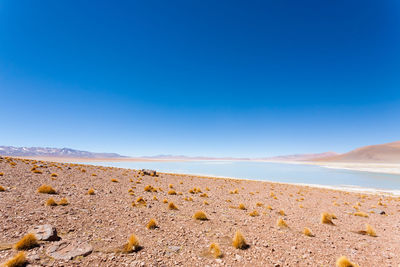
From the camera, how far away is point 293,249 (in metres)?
6.06

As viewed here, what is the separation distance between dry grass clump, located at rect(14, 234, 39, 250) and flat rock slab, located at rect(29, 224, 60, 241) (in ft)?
0.95

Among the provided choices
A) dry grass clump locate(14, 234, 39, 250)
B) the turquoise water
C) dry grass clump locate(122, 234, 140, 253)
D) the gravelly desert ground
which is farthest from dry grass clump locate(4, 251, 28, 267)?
the turquoise water

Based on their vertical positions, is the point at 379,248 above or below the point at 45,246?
below

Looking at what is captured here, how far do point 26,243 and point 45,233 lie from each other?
63 centimetres

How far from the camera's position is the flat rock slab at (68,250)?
4.44 meters

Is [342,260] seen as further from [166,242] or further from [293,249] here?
[166,242]

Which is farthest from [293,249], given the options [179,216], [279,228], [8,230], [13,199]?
[13,199]

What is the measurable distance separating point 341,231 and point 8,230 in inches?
505

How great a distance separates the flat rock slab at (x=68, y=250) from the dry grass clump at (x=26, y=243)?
0.43 metres

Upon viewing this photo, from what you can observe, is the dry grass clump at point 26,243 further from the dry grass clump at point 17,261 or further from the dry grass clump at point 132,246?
the dry grass clump at point 132,246

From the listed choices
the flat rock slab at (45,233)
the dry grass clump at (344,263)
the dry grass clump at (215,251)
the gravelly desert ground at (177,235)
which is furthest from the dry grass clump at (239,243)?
the flat rock slab at (45,233)

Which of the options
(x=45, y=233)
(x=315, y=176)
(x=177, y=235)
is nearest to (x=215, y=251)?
(x=177, y=235)

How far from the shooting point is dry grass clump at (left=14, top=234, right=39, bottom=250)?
450cm

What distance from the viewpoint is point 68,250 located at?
4.71 meters
